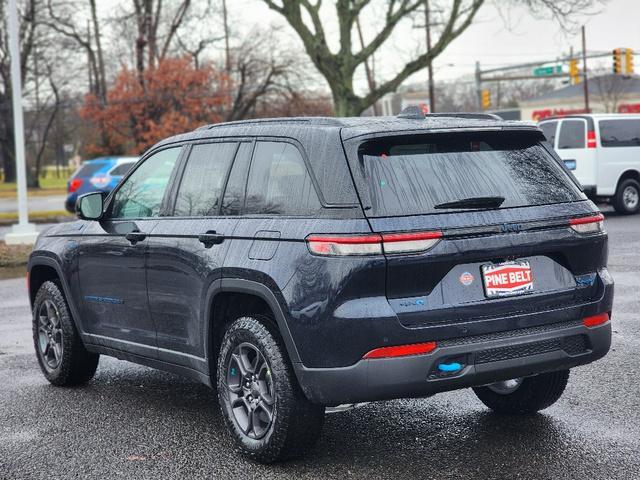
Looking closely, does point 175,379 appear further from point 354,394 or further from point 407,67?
point 407,67

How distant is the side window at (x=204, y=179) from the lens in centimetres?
537

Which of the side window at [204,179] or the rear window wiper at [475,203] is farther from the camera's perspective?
the side window at [204,179]

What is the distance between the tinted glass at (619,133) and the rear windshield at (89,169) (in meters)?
14.4

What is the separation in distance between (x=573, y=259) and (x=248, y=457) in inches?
75.4

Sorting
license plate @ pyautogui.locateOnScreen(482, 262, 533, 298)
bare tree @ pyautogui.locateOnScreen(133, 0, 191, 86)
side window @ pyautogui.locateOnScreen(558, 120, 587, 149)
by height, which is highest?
bare tree @ pyautogui.locateOnScreen(133, 0, 191, 86)

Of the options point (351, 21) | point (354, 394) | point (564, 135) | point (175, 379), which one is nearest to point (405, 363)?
point (354, 394)

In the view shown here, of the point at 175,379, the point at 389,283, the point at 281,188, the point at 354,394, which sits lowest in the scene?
the point at 175,379

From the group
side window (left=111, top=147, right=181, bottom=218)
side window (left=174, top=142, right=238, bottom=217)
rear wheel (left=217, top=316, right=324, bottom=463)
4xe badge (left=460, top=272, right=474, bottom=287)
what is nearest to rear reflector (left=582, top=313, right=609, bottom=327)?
4xe badge (left=460, top=272, right=474, bottom=287)

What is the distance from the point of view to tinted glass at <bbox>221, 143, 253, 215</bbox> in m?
5.16

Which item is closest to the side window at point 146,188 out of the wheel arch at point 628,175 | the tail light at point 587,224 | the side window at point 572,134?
the tail light at point 587,224

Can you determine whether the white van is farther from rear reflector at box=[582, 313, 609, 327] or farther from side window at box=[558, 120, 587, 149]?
rear reflector at box=[582, 313, 609, 327]

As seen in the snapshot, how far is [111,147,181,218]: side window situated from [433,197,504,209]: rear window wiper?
204 centimetres

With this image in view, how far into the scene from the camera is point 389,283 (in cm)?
431

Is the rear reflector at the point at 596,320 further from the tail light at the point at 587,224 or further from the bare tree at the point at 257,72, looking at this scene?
the bare tree at the point at 257,72
